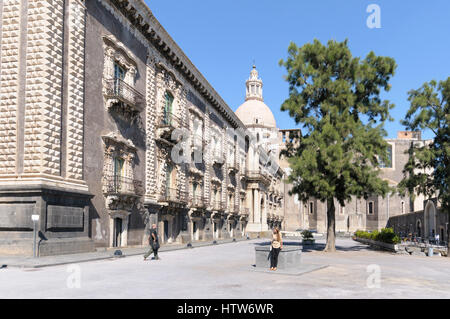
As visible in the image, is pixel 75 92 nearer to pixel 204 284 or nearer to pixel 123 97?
pixel 123 97

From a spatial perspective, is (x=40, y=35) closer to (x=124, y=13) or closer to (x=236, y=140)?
(x=124, y=13)

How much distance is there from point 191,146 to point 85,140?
16533mm

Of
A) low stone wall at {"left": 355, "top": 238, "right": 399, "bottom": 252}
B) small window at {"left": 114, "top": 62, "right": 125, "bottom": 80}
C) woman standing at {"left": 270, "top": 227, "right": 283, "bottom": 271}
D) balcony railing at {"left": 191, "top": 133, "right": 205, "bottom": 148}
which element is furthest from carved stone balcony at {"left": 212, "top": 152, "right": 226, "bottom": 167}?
woman standing at {"left": 270, "top": 227, "right": 283, "bottom": 271}

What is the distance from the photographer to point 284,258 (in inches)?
572

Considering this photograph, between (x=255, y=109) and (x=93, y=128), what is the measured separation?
7977 cm

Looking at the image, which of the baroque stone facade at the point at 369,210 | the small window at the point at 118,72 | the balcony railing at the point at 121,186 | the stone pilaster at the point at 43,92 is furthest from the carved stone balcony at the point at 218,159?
the baroque stone facade at the point at 369,210

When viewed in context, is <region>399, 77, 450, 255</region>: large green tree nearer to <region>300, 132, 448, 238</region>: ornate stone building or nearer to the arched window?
the arched window

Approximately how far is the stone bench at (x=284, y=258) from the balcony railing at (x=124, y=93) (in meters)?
12.7

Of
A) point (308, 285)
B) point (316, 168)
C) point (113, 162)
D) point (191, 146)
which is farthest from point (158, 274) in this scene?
point (191, 146)

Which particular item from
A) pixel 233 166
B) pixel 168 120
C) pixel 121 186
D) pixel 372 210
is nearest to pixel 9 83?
pixel 121 186

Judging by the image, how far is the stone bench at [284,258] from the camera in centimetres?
1454

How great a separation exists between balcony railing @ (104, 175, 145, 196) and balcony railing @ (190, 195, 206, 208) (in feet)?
36.1

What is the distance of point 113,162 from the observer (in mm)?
24141

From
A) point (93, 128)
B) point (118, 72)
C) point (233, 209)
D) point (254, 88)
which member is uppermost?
point (254, 88)
